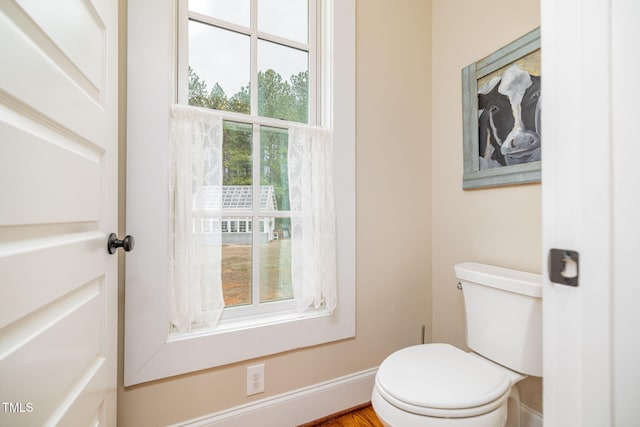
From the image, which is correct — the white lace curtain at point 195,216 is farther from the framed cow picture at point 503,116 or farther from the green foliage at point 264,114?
the framed cow picture at point 503,116

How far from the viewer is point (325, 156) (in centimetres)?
135

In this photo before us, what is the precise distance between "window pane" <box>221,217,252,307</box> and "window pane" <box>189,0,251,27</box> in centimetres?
91

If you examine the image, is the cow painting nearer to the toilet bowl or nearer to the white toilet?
the white toilet

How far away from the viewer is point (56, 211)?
56 centimetres

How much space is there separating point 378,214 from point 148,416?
133 cm

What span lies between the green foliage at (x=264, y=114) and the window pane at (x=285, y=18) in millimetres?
195

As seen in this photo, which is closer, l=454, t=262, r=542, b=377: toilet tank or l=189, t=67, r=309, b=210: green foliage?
l=454, t=262, r=542, b=377: toilet tank

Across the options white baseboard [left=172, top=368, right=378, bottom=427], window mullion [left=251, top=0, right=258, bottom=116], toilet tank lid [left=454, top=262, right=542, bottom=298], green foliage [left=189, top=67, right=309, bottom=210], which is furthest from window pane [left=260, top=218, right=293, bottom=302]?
toilet tank lid [left=454, top=262, right=542, bottom=298]

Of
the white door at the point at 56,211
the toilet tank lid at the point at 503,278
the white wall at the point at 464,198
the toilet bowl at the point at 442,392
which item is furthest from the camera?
the white wall at the point at 464,198

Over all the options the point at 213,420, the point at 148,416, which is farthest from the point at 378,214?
the point at 148,416

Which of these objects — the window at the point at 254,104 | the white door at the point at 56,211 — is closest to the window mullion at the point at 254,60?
the window at the point at 254,104

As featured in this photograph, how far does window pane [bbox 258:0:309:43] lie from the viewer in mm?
1320

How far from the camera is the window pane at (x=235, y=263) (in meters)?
1.24

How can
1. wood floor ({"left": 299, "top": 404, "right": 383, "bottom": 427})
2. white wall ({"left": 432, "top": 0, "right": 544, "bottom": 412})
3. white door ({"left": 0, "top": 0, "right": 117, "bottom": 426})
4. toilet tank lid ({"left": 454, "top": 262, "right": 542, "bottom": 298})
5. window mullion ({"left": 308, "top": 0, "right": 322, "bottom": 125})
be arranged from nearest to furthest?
white door ({"left": 0, "top": 0, "right": 117, "bottom": 426}) < toilet tank lid ({"left": 454, "top": 262, "right": 542, "bottom": 298}) < white wall ({"left": 432, "top": 0, "right": 544, "bottom": 412}) < wood floor ({"left": 299, "top": 404, "right": 383, "bottom": 427}) < window mullion ({"left": 308, "top": 0, "right": 322, "bottom": 125})
